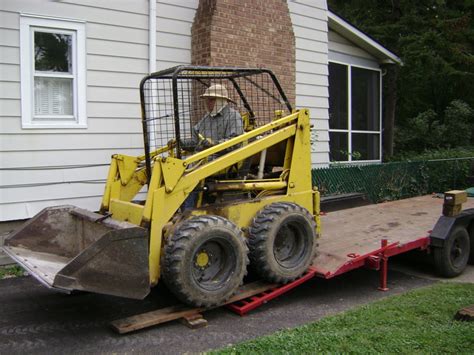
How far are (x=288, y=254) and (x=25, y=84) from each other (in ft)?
13.3

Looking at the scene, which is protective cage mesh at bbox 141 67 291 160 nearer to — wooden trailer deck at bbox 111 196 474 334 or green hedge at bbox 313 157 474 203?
wooden trailer deck at bbox 111 196 474 334

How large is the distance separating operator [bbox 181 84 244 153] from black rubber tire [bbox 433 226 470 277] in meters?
2.89

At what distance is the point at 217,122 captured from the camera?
5.60 m

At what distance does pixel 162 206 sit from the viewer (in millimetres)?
4594

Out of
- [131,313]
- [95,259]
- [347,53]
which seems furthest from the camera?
[347,53]

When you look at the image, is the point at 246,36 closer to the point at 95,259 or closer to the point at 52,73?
the point at 52,73

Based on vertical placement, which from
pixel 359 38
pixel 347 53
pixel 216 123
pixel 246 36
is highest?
pixel 359 38

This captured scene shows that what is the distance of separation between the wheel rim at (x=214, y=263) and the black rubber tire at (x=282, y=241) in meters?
0.34

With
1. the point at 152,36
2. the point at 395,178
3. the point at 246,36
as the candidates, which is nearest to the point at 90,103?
the point at 152,36

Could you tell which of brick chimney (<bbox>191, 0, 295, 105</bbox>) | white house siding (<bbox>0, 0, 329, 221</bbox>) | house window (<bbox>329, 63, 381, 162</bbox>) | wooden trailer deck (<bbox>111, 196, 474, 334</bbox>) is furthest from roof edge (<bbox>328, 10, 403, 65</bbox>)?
wooden trailer deck (<bbox>111, 196, 474, 334</bbox>)

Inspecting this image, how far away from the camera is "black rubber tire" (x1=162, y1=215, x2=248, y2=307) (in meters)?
4.45

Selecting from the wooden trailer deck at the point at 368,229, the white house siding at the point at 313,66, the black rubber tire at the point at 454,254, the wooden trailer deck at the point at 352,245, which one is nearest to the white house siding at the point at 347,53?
the white house siding at the point at 313,66

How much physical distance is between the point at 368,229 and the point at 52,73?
15.3 feet

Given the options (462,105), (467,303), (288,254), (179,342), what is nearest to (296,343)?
(179,342)
